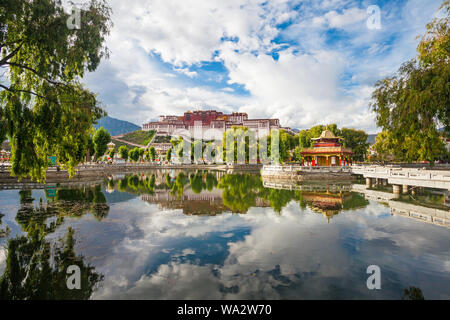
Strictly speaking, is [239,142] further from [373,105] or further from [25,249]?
[25,249]

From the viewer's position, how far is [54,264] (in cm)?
734

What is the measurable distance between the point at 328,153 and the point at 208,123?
128m

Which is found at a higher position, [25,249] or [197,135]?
[197,135]

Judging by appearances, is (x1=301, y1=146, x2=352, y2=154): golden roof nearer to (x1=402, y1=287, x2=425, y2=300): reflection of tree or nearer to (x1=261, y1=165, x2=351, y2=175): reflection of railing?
(x1=261, y1=165, x2=351, y2=175): reflection of railing

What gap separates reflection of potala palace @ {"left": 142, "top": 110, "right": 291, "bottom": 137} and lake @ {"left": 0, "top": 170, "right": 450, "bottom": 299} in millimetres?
135203

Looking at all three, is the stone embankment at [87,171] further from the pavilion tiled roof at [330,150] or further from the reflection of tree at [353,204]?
the reflection of tree at [353,204]

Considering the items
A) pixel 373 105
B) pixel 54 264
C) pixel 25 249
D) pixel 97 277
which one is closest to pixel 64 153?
pixel 25 249

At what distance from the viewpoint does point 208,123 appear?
16562 centimetres

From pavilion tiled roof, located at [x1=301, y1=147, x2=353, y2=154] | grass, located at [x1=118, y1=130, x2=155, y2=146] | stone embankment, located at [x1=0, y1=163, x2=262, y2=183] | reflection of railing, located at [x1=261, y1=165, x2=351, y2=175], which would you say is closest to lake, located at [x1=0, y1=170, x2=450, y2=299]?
stone embankment, located at [x1=0, y1=163, x2=262, y2=183]

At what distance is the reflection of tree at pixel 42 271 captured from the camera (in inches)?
231

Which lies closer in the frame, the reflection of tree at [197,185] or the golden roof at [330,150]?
the reflection of tree at [197,185]

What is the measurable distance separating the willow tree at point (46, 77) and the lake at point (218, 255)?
3717 mm

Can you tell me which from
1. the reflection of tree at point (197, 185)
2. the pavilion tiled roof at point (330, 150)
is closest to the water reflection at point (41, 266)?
the reflection of tree at point (197, 185)

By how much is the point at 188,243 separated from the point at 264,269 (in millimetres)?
3525
